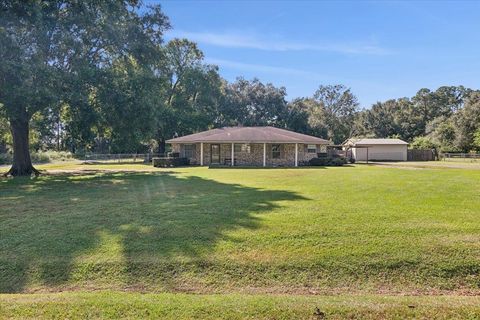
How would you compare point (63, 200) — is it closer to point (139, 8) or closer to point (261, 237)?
point (261, 237)

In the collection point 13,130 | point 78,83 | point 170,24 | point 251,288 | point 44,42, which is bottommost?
point 251,288

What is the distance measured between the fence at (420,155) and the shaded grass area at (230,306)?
144 ft

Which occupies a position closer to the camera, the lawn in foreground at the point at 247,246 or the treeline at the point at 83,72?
the lawn in foreground at the point at 247,246

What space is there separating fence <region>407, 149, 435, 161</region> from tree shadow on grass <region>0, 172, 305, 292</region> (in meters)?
38.1

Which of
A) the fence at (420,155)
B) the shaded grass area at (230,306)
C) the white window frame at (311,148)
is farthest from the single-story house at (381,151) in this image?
the shaded grass area at (230,306)

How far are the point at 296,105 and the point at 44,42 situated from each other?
148 feet

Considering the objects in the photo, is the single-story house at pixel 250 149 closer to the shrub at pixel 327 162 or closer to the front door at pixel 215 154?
the front door at pixel 215 154

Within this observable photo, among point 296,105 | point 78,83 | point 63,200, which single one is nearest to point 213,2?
point 78,83

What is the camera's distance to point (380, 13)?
1567cm

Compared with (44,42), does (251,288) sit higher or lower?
lower

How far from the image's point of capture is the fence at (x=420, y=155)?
143 ft

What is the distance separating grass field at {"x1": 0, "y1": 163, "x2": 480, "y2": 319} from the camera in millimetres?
4191

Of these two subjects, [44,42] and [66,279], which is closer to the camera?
[66,279]

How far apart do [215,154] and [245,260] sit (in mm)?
25548
